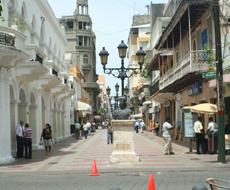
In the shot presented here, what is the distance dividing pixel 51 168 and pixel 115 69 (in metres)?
4.98

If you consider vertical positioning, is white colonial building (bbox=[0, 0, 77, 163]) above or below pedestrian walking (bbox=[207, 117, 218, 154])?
above

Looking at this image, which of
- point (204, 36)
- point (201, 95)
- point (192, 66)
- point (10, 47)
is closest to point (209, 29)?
point (204, 36)

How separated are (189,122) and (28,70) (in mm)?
7839

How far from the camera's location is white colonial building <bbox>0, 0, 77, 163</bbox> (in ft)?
45.8

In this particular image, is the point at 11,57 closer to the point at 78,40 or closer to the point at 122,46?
the point at 122,46

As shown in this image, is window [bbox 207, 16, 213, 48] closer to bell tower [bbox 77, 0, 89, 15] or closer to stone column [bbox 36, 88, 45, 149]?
stone column [bbox 36, 88, 45, 149]

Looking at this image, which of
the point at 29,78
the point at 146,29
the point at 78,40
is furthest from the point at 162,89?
the point at 78,40

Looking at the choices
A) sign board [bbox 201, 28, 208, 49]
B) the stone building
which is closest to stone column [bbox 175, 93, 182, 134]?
sign board [bbox 201, 28, 208, 49]

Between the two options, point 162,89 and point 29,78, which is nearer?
point 29,78

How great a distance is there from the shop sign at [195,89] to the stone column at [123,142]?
8.41 metres

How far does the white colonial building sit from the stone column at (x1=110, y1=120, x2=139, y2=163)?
4.41m

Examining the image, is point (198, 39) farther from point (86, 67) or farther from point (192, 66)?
point (86, 67)

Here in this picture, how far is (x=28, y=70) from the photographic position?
16.9 metres

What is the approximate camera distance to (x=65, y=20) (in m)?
71.1
